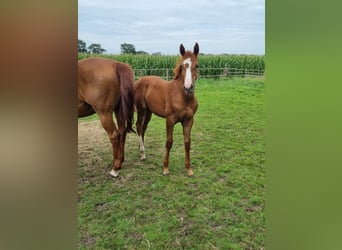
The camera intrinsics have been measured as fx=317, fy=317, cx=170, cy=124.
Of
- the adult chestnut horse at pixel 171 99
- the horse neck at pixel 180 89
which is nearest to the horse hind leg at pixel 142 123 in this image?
the adult chestnut horse at pixel 171 99

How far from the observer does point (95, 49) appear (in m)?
0.94

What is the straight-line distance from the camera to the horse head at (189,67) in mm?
913

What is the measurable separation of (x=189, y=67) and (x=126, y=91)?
0.69 feet

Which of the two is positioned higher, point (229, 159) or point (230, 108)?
point (230, 108)

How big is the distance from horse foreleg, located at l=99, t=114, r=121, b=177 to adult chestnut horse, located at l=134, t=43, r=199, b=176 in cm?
8

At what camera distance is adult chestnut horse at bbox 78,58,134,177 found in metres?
0.95

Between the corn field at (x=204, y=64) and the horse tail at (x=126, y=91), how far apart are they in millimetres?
22

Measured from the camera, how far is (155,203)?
931 mm

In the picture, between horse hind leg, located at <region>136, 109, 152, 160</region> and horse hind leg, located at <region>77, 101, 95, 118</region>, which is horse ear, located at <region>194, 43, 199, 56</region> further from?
horse hind leg, located at <region>77, 101, 95, 118</region>

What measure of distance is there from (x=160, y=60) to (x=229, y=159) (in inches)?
14.5

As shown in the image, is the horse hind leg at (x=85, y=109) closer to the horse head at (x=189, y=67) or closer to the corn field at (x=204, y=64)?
the corn field at (x=204, y=64)
